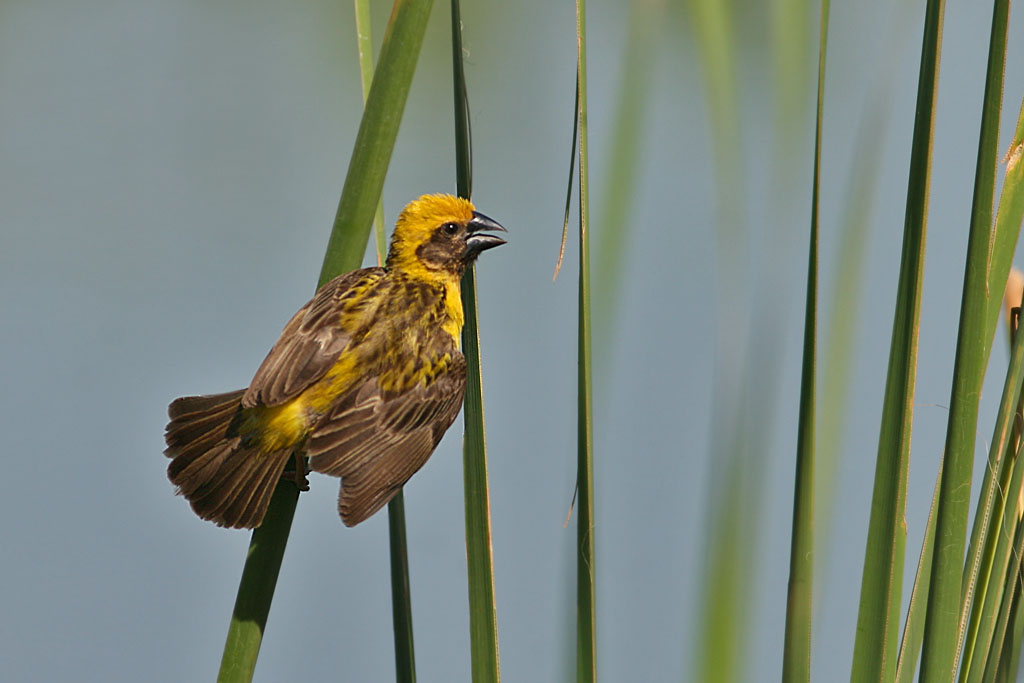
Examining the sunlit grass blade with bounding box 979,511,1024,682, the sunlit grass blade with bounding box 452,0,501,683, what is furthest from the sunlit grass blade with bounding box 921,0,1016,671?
the sunlit grass blade with bounding box 452,0,501,683

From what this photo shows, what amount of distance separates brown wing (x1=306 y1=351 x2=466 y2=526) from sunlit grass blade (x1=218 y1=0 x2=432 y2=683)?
0.31 meters

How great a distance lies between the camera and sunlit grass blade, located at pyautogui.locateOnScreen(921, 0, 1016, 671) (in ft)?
3.76

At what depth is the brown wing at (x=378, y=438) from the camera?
166 centimetres

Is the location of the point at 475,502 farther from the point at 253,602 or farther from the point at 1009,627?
the point at 1009,627

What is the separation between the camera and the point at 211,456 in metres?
1.78

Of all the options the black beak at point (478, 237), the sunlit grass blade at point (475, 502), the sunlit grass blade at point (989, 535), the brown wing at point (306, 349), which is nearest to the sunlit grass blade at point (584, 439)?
the sunlit grass blade at point (475, 502)

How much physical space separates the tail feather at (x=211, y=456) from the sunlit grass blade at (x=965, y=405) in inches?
39.9

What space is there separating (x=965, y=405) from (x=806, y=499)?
8.7 inches

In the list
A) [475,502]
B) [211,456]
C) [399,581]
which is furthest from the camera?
[211,456]

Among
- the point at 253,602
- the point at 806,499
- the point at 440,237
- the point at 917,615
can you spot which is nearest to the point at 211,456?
the point at 253,602

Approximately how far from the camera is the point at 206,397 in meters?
1.81

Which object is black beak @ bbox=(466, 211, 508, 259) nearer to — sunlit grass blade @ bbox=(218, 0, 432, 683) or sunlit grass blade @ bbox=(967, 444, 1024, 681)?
sunlit grass blade @ bbox=(218, 0, 432, 683)

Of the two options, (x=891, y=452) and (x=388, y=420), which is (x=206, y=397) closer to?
(x=388, y=420)

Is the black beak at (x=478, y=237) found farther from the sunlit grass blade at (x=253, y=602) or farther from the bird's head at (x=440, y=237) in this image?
the sunlit grass blade at (x=253, y=602)
